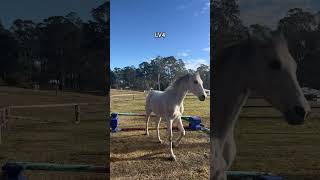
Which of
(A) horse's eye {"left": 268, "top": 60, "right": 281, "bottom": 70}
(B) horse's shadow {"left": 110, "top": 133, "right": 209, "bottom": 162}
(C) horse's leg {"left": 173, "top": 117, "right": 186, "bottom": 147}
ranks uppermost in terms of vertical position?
(A) horse's eye {"left": 268, "top": 60, "right": 281, "bottom": 70}

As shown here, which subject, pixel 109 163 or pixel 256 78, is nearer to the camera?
pixel 256 78

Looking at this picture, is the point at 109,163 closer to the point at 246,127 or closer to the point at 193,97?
the point at 193,97

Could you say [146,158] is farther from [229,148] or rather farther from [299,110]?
[299,110]

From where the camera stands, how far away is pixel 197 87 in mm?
2736

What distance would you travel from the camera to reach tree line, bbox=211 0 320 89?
8.38ft

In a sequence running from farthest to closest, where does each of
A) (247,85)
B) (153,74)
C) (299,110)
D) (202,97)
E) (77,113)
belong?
(77,113) < (153,74) < (202,97) < (247,85) < (299,110)

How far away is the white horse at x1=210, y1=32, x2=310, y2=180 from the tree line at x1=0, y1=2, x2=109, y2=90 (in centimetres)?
94

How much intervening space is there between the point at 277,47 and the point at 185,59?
0.63 metres

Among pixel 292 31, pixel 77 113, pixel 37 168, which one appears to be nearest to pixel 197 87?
pixel 292 31

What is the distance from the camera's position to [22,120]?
3.15 metres

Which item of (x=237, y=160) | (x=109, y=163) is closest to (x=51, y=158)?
(x=109, y=163)

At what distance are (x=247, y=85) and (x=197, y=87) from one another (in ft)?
1.20

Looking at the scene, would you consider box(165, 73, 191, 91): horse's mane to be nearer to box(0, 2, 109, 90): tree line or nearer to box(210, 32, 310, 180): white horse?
box(210, 32, 310, 180): white horse

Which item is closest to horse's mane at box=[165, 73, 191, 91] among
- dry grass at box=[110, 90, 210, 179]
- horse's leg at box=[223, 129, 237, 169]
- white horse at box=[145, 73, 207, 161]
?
white horse at box=[145, 73, 207, 161]
